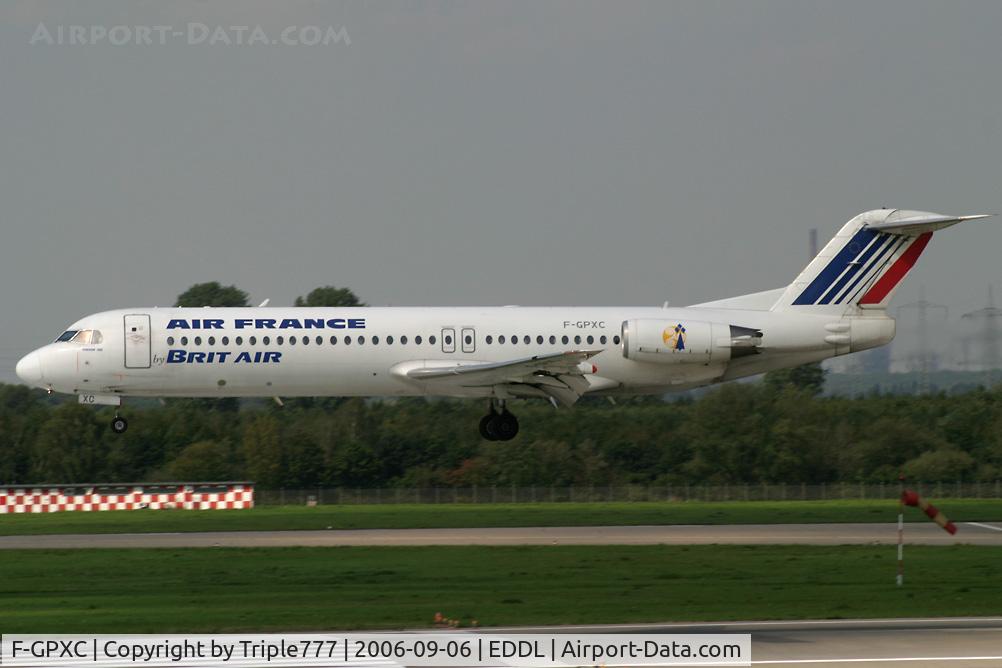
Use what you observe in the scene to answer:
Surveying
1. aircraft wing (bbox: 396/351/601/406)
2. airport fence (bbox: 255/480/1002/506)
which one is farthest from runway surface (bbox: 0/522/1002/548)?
airport fence (bbox: 255/480/1002/506)

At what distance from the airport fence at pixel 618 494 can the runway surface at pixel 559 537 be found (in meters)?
12.9

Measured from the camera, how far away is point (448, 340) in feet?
122

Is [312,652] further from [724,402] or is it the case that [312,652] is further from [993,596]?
[724,402]

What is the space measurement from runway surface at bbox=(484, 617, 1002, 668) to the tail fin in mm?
18063

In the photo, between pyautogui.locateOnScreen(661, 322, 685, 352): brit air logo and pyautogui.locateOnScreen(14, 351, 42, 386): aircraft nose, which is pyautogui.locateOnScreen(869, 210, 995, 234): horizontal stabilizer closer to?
pyautogui.locateOnScreen(661, 322, 685, 352): brit air logo

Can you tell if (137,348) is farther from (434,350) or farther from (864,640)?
(864,640)

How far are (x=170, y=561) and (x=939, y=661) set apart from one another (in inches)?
640

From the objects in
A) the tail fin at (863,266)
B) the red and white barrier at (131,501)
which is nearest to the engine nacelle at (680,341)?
the tail fin at (863,266)

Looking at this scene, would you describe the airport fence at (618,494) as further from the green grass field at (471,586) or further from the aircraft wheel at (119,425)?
the green grass field at (471,586)

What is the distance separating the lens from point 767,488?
178 feet

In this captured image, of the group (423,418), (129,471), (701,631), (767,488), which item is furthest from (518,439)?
(701,631)

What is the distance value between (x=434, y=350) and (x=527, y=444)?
19534 millimetres

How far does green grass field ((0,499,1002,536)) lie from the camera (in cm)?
3619

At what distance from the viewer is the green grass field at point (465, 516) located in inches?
1425
